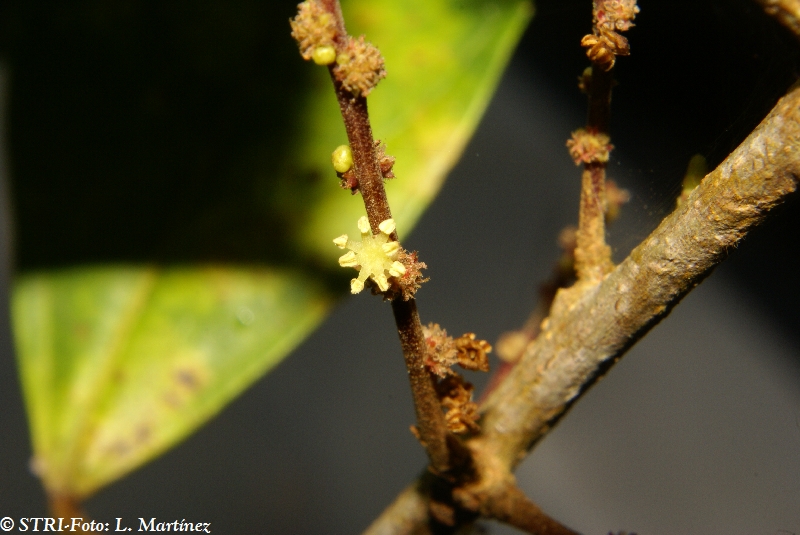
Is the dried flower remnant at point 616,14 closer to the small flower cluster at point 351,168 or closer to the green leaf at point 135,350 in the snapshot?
the small flower cluster at point 351,168

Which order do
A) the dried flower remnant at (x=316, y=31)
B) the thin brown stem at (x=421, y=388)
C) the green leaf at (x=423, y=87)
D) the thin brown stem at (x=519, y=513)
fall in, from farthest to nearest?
the green leaf at (x=423, y=87), the thin brown stem at (x=519, y=513), the thin brown stem at (x=421, y=388), the dried flower remnant at (x=316, y=31)

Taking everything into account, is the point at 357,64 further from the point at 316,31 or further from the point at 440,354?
the point at 440,354

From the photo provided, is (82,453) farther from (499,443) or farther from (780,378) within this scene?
(780,378)

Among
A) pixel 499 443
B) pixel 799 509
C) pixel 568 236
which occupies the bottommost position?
pixel 499 443

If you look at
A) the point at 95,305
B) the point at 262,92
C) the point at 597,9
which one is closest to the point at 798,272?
the point at 597,9

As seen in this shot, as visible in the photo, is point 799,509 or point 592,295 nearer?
point 592,295

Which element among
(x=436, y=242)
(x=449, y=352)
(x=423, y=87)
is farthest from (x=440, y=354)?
(x=436, y=242)

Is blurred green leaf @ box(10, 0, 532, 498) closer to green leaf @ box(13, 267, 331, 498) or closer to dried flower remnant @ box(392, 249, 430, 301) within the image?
green leaf @ box(13, 267, 331, 498)

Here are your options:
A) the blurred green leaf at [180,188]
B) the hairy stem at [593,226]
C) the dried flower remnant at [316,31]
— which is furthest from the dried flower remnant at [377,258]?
the blurred green leaf at [180,188]
